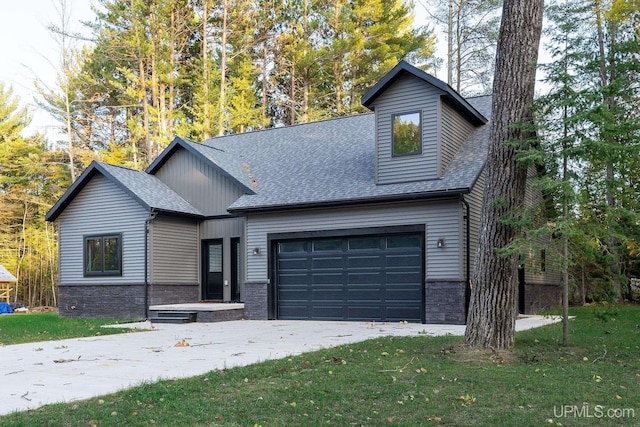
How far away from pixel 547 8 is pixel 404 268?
14504 millimetres

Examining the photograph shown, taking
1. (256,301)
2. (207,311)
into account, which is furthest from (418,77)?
(207,311)

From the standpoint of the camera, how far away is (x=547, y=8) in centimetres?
2291

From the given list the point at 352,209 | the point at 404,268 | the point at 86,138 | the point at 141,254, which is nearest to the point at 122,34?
the point at 86,138

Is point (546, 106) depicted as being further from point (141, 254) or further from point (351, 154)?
point (141, 254)

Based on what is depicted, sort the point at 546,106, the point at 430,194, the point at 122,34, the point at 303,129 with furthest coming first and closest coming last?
the point at 122,34 → the point at 303,129 → the point at 430,194 → the point at 546,106

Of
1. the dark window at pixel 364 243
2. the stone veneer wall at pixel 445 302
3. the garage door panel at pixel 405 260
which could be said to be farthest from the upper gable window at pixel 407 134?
the stone veneer wall at pixel 445 302

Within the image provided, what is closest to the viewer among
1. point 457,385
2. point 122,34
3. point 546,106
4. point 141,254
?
point 457,385

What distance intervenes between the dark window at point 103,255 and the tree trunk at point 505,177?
11975 mm

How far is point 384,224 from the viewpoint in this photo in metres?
14.1

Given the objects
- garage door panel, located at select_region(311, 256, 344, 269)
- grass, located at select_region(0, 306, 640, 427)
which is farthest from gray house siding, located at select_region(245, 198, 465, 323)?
grass, located at select_region(0, 306, 640, 427)

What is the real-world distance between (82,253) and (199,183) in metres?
4.07

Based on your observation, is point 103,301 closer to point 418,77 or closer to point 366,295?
point 366,295

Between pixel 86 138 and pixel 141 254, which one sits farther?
pixel 86 138

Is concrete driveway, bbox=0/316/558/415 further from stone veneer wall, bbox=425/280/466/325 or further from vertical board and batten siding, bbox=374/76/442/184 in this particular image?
vertical board and batten siding, bbox=374/76/442/184
